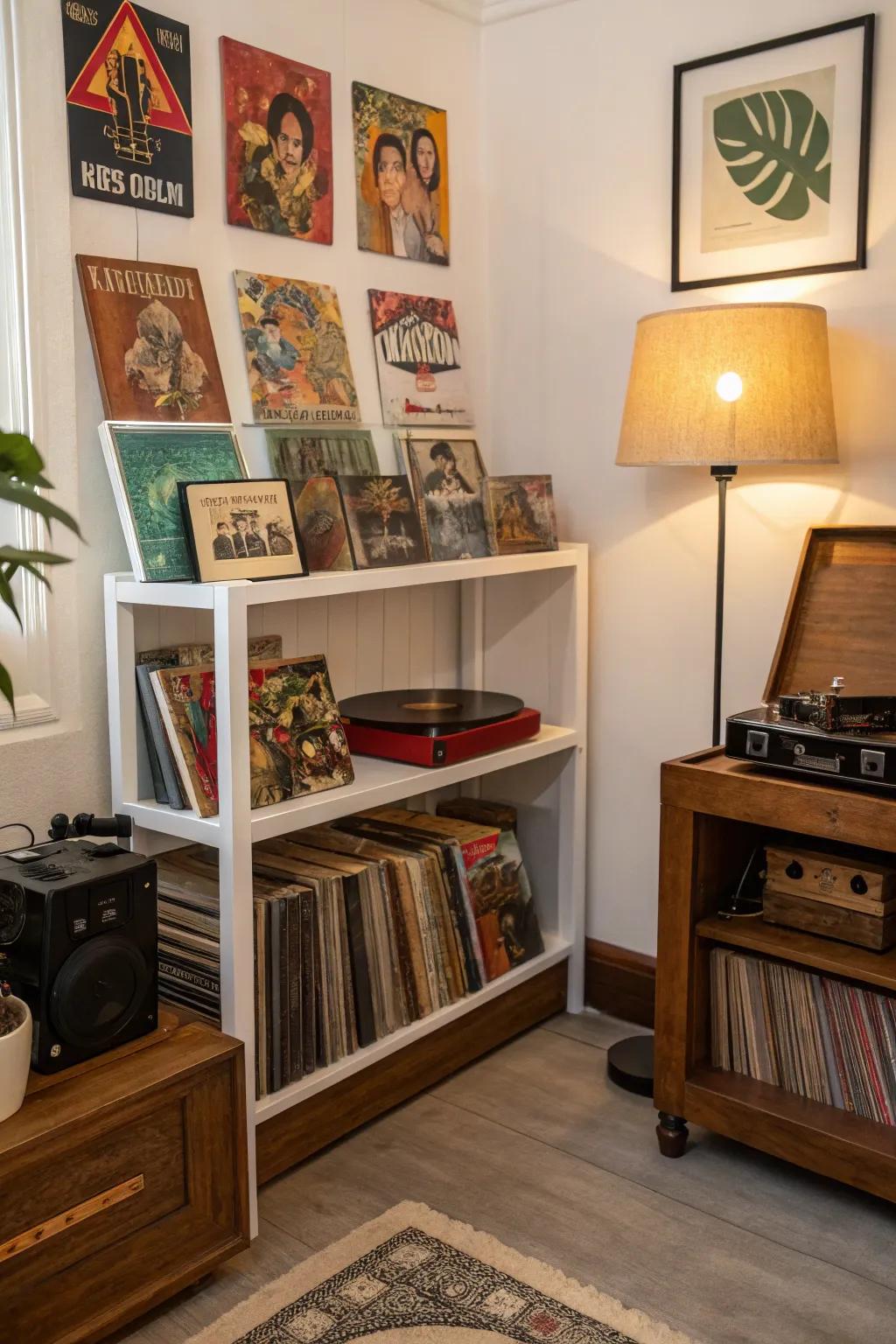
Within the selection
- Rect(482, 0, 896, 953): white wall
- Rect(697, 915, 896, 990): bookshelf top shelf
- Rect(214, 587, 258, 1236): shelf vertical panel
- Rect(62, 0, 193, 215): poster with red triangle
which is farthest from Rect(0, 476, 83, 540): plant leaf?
Rect(482, 0, 896, 953): white wall

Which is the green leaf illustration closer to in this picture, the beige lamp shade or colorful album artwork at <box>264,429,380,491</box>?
the beige lamp shade

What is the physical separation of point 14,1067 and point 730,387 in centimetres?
148

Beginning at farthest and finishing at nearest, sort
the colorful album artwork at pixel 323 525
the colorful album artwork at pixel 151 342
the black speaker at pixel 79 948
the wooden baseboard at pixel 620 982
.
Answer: the wooden baseboard at pixel 620 982 < the colorful album artwork at pixel 323 525 < the colorful album artwork at pixel 151 342 < the black speaker at pixel 79 948

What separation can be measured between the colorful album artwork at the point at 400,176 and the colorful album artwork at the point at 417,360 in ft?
0.33

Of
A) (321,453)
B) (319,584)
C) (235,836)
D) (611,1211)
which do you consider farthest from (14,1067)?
(321,453)

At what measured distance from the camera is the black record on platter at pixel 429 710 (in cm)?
226

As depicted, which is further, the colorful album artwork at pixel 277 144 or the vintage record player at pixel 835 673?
the colorful album artwork at pixel 277 144

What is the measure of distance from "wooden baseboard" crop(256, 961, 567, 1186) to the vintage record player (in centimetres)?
81

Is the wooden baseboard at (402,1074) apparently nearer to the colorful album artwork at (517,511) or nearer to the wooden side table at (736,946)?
the wooden side table at (736,946)

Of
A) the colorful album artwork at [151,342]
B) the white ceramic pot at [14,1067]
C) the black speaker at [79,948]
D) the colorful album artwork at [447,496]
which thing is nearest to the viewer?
the white ceramic pot at [14,1067]

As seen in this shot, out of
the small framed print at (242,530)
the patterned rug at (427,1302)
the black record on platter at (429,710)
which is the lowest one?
the patterned rug at (427,1302)

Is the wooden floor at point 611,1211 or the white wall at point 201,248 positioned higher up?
the white wall at point 201,248

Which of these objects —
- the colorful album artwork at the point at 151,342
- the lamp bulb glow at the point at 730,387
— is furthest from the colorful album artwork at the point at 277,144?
the lamp bulb glow at the point at 730,387

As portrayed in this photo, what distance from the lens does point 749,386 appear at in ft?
6.61
